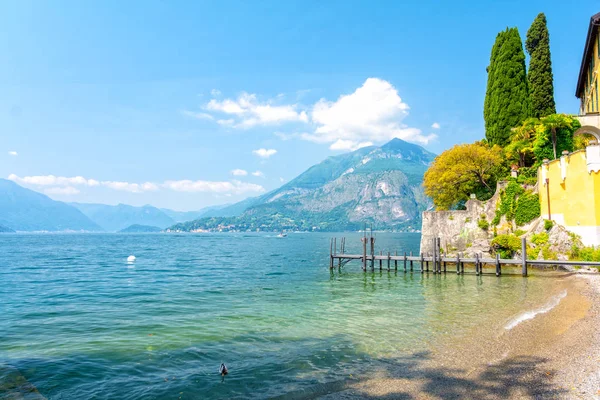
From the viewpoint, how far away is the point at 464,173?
1716 inches

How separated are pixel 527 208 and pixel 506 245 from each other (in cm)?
395

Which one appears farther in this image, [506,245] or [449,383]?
[506,245]

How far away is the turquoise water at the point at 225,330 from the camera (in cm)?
1062

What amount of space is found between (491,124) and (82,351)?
47.4 meters

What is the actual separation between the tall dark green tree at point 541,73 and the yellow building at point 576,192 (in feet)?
60.0

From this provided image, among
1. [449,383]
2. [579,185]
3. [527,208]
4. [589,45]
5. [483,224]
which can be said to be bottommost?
[449,383]

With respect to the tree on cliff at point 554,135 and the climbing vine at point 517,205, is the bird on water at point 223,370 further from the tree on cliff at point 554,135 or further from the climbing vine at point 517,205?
the tree on cliff at point 554,135

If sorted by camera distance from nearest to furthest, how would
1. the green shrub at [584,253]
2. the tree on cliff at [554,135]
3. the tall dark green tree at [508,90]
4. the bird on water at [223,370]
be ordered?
the bird on water at [223,370], the green shrub at [584,253], the tree on cliff at [554,135], the tall dark green tree at [508,90]

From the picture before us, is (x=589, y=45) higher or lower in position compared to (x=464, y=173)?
higher

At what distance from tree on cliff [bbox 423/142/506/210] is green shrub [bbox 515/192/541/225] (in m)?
6.47

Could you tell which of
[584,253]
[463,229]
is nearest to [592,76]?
[463,229]

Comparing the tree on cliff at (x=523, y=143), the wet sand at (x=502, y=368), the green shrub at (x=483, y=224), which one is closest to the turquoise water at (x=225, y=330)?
the wet sand at (x=502, y=368)

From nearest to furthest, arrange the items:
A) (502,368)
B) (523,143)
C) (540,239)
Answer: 1. (502,368)
2. (540,239)
3. (523,143)

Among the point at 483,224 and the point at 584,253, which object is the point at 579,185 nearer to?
the point at 584,253
